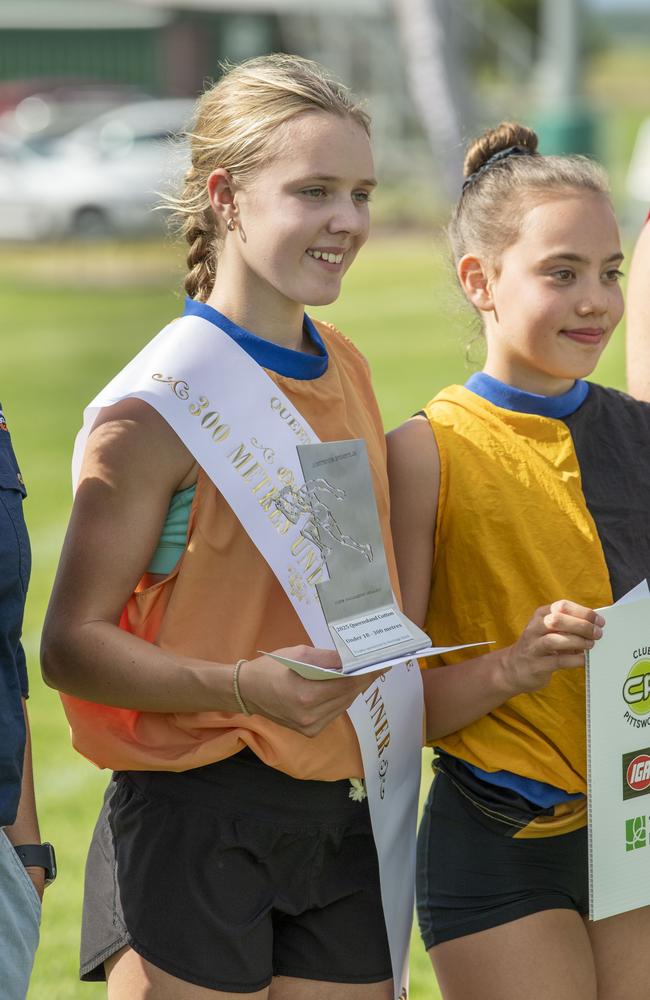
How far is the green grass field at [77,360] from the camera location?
4.15m

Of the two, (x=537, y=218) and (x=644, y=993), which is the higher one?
(x=537, y=218)

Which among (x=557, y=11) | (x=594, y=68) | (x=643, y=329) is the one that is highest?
(x=594, y=68)

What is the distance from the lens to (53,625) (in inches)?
89.4

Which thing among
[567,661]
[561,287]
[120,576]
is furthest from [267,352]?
[567,661]

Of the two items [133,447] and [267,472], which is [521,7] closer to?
[267,472]

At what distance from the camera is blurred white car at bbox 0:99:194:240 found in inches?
923

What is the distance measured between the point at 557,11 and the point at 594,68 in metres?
33.6

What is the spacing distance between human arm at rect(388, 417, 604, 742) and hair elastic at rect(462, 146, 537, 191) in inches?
19.7

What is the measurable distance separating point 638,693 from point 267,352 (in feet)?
2.65

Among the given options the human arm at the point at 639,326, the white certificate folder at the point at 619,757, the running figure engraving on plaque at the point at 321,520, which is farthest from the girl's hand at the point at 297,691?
the human arm at the point at 639,326

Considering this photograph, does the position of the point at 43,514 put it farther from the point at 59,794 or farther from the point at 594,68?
the point at 594,68

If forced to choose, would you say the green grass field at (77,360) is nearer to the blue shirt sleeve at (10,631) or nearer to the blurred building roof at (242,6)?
the blue shirt sleeve at (10,631)

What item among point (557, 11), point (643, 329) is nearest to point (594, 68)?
point (557, 11)

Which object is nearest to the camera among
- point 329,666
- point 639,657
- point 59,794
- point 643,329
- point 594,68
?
point 329,666
